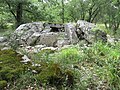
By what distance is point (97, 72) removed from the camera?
5.32 meters

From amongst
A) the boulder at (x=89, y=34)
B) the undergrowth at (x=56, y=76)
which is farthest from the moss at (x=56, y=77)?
the boulder at (x=89, y=34)

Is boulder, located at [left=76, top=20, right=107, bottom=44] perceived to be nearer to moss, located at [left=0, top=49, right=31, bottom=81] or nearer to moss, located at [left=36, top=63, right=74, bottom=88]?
moss, located at [left=0, top=49, right=31, bottom=81]

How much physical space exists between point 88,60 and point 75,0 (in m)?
16.6

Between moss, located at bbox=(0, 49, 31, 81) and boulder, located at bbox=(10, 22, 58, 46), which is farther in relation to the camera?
boulder, located at bbox=(10, 22, 58, 46)

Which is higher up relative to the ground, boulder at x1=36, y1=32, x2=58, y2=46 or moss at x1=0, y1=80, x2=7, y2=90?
moss at x1=0, y1=80, x2=7, y2=90

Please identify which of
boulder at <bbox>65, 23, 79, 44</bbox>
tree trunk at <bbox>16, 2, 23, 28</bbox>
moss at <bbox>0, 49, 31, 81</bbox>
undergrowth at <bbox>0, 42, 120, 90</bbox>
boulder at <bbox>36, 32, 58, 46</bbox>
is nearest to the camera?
undergrowth at <bbox>0, 42, 120, 90</bbox>

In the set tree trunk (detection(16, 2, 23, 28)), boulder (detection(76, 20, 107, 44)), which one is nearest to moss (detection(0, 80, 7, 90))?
boulder (detection(76, 20, 107, 44))

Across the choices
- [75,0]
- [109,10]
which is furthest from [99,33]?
[109,10]

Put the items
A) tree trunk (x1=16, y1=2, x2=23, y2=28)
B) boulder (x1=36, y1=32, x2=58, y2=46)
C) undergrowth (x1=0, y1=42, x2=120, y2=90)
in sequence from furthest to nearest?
tree trunk (x1=16, y1=2, x2=23, y2=28) < boulder (x1=36, y1=32, x2=58, y2=46) < undergrowth (x1=0, y1=42, x2=120, y2=90)

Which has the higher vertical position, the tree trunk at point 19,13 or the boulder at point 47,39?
the tree trunk at point 19,13

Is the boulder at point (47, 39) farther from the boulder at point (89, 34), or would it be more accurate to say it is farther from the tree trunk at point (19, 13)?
the tree trunk at point (19, 13)

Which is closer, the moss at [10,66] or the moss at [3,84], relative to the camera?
the moss at [3,84]

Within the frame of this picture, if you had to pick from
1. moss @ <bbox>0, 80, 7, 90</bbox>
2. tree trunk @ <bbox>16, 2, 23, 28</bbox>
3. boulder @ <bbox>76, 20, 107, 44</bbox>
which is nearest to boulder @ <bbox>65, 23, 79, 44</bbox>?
boulder @ <bbox>76, 20, 107, 44</bbox>

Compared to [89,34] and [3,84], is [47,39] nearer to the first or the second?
[89,34]
